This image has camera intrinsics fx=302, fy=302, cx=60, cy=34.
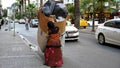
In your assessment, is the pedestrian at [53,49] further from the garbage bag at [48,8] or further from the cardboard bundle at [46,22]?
the garbage bag at [48,8]

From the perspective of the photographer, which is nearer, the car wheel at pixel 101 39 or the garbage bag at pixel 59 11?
the garbage bag at pixel 59 11

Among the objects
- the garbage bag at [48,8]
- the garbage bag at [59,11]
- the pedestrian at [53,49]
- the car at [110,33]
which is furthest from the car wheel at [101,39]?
the pedestrian at [53,49]

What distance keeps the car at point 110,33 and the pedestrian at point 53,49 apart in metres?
5.60

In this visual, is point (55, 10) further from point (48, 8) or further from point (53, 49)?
point (53, 49)

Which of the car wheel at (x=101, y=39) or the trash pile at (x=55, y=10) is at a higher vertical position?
the trash pile at (x=55, y=10)

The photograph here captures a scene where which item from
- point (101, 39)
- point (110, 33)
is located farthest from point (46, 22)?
point (101, 39)

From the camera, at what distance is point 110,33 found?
15.6m

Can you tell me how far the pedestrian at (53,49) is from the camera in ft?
32.6

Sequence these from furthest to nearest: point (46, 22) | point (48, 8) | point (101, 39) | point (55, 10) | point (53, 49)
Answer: point (101, 39), point (55, 10), point (48, 8), point (46, 22), point (53, 49)

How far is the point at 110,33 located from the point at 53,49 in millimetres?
6369

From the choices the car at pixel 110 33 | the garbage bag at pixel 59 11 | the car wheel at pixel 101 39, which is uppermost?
the garbage bag at pixel 59 11

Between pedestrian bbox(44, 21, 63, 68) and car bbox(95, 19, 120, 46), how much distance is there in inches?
221

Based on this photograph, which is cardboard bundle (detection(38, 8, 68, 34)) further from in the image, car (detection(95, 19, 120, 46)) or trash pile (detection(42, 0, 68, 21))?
car (detection(95, 19, 120, 46))

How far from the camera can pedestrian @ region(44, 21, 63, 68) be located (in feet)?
32.6
